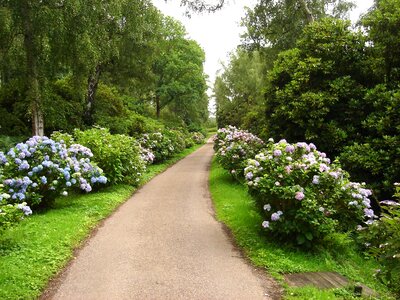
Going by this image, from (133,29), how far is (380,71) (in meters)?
8.95

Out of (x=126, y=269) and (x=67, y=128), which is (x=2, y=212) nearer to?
(x=126, y=269)

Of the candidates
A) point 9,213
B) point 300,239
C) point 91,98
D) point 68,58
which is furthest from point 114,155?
point 91,98

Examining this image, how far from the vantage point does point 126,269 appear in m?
5.40

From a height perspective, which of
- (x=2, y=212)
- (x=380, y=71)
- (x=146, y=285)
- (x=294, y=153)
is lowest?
(x=146, y=285)

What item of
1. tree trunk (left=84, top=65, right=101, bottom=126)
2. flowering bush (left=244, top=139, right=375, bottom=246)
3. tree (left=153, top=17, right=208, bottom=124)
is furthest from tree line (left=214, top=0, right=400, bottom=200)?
tree (left=153, top=17, right=208, bottom=124)

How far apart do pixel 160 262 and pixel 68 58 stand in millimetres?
8797

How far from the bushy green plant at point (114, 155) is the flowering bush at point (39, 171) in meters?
2.45

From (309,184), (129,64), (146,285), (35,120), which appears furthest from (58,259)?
(129,64)

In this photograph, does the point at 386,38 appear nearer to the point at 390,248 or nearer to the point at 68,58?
the point at 390,248

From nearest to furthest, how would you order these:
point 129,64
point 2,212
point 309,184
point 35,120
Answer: point 2,212, point 309,184, point 35,120, point 129,64

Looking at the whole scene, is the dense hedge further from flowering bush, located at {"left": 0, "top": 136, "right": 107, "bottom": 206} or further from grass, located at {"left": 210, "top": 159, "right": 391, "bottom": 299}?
flowering bush, located at {"left": 0, "top": 136, "right": 107, "bottom": 206}

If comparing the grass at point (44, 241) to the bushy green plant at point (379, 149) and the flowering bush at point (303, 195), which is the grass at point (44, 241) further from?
the bushy green plant at point (379, 149)

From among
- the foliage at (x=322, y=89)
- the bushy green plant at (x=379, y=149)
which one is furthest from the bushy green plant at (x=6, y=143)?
the bushy green plant at (x=379, y=149)

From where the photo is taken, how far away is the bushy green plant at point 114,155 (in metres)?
11.1
